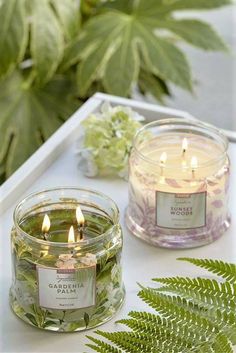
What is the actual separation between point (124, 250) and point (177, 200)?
9cm

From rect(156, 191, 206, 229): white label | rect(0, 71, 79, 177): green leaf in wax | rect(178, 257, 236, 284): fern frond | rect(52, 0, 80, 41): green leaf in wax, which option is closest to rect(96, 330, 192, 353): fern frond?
rect(178, 257, 236, 284): fern frond

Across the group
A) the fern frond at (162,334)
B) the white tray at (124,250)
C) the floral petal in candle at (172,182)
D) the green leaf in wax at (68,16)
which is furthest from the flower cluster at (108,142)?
the green leaf in wax at (68,16)

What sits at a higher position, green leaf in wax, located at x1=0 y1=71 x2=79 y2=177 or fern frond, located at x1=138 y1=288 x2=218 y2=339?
fern frond, located at x1=138 y1=288 x2=218 y2=339

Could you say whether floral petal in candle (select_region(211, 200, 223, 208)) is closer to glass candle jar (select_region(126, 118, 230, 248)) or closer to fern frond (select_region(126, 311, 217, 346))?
glass candle jar (select_region(126, 118, 230, 248))

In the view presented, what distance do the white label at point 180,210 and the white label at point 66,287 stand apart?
182 millimetres

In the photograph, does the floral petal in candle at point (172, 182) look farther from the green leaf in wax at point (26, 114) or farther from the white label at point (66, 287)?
the green leaf in wax at point (26, 114)

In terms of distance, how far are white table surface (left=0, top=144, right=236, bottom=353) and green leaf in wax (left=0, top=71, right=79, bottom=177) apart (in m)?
0.53

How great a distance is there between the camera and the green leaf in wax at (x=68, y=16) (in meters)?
1.80

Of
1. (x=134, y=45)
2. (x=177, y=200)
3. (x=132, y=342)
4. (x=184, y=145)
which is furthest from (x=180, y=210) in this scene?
(x=134, y=45)

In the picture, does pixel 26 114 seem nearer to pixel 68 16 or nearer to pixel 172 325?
pixel 68 16

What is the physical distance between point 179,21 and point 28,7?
1.11ft

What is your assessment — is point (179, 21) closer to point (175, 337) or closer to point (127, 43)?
point (127, 43)

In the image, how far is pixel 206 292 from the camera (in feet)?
2.86

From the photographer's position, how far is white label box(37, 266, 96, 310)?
866mm
